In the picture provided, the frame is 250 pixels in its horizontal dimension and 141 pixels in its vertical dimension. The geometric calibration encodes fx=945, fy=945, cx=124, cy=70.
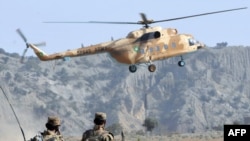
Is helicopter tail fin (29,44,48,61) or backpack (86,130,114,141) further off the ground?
helicopter tail fin (29,44,48,61)

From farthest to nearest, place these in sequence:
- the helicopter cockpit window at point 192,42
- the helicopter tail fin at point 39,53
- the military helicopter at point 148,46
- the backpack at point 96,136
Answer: the helicopter cockpit window at point 192,42 < the military helicopter at point 148,46 < the helicopter tail fin at point 39,53 < the backpack at point 96,136

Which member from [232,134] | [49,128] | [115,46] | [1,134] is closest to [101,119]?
[49,128]

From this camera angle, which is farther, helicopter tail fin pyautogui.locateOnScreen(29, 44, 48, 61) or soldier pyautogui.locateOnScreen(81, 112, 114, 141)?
helicopter tail fin pyautogui.locateOnScreen(29, 44, 48, 61)

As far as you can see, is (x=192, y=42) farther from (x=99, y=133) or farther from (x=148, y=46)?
(x=99, y=133)

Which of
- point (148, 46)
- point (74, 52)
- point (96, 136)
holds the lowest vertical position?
point (96, 136)

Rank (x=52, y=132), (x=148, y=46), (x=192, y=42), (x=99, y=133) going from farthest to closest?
(x=192, y=42)
(x=148, y=46)
(x=52, y=132)
(x=99, y=133)

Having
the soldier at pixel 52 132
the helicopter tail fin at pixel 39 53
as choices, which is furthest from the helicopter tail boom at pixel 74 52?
the soldier at pixel 52 132

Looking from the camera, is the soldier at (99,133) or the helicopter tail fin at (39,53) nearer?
the soldier at (99,133)

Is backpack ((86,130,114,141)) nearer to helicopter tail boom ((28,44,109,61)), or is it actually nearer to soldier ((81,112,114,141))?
soldier ((81,112,114,141))

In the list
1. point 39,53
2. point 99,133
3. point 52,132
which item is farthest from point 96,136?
point 39,53

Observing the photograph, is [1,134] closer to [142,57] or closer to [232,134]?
[142,57]

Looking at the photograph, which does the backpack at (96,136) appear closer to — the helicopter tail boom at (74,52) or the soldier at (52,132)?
the soldier at (52,132)

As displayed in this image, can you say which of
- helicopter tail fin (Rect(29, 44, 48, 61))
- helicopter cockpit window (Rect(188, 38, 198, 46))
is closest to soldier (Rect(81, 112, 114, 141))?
helicopter tail fin (Rect(29, 44, 48, 61))

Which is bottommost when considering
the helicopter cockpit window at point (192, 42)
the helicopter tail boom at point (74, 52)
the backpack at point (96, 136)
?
the backpack at point (96, 136)
